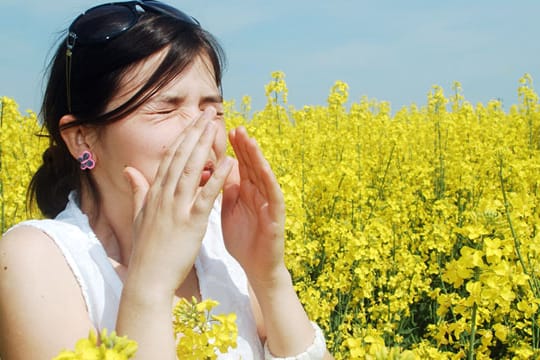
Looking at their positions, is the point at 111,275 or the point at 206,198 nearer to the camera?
the point at 206,198

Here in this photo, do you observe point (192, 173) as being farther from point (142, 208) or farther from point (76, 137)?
point (76, 137)

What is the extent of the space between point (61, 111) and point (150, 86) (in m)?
0.29

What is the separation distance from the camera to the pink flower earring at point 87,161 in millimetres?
1403

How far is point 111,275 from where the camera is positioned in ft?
4.14

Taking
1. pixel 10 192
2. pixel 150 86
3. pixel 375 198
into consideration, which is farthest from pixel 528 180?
pixel 150 86

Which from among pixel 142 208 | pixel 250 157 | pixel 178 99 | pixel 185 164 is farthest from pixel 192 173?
pixel 178 99

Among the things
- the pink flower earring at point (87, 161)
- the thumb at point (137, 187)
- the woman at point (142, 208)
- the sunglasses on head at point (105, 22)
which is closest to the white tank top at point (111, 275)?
the woman at point (142, 208)

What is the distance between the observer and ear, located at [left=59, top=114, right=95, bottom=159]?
1.41 meters

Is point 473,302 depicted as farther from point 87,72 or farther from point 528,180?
point 528,180

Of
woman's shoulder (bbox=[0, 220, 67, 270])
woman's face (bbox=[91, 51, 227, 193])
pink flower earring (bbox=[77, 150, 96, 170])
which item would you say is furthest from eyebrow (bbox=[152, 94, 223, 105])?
woman's shoulder (bbox=[0, 220, 67, 270])

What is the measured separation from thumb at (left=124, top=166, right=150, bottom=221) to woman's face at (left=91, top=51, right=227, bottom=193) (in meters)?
0.08

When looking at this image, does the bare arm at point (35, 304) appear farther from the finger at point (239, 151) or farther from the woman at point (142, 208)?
the finger at point (239, 151)

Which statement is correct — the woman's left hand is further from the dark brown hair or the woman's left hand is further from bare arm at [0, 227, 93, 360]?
bare arm at [0, 227, 93, 360]

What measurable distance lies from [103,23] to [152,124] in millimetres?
268
